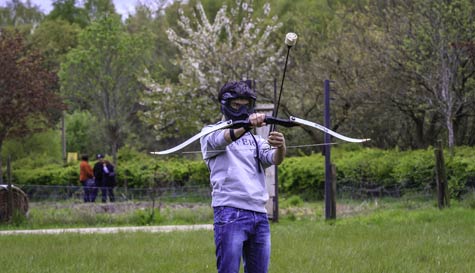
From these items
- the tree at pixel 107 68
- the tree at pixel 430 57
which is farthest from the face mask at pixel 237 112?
the tree at pixel 107 68

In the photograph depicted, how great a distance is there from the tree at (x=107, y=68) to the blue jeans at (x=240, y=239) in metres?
25.6

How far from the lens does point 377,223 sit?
12891 mm

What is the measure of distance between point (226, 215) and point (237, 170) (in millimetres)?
313

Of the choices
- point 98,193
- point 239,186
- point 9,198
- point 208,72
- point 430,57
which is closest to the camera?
point 239,186

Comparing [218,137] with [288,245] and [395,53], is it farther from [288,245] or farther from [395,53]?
[395,53]

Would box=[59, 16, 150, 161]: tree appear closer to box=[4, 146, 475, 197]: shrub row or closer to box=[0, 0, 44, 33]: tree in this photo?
box=[4, 146, 475, 197]: shrub row

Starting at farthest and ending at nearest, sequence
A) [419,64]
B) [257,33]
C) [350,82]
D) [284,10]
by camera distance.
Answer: [284,10] → [257,33] → [350,82] → [419,64]

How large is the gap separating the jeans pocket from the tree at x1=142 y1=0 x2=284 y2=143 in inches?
857

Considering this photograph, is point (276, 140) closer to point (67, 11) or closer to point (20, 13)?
point (67, 11)

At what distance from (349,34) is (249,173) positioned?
799 inches

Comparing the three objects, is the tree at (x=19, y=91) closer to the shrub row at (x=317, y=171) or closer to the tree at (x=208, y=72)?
the shrub row at (x=317, y=171)

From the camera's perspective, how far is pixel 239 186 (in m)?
5.15

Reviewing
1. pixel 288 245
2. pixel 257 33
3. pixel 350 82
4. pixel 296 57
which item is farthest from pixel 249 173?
pixel 257 33

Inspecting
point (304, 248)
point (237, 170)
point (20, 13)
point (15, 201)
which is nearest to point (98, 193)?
point (15, 201)
